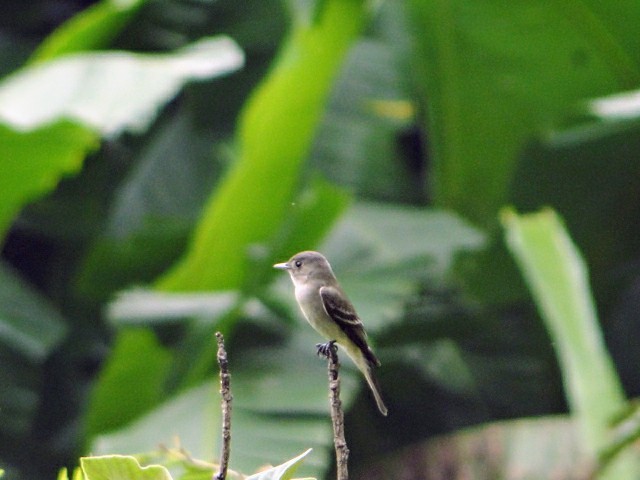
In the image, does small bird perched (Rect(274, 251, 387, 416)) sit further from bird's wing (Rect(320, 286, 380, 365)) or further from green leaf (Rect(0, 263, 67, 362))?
green leaf (Rect(0, 263, 67, 362))

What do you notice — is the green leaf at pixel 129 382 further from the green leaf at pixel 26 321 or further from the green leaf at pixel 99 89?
the green leaf at pixel 99 89

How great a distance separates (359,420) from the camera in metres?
6.48

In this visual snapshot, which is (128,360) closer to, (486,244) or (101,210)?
(486,244)

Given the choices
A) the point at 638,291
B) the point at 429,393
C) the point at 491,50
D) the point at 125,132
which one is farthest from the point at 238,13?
the point at 638,291

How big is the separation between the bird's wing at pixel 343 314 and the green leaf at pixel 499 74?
2.82 meters

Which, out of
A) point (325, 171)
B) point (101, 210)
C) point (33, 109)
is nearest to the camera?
point (33, 109)

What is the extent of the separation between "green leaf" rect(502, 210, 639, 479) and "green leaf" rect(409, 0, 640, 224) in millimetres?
1683

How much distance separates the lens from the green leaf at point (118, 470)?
1.43 meters

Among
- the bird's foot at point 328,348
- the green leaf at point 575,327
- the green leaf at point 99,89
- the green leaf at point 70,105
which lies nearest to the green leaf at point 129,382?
the green leaf at point 70,105

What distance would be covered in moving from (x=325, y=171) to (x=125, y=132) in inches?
69.1

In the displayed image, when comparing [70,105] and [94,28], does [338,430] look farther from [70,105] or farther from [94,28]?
[94,28]

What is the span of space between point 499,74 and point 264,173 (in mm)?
1422

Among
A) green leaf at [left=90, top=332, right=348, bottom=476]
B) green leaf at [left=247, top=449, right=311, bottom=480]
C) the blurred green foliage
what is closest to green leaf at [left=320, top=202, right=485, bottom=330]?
the blurred green foliage

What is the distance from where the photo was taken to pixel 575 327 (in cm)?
336
